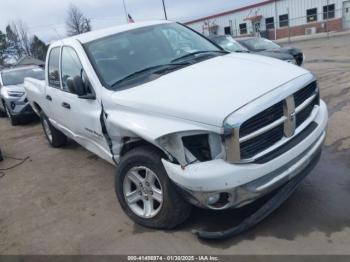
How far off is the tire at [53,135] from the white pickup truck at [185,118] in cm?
219

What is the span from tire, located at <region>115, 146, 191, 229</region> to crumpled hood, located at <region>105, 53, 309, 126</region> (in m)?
0.44

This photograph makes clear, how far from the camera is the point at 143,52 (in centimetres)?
432

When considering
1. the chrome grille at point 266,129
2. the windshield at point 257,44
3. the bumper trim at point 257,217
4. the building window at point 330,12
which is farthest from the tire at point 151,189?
the building window at point 330,12

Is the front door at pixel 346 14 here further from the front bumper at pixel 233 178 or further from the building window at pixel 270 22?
the front bumper at pixel 233 178

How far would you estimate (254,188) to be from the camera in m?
3.02

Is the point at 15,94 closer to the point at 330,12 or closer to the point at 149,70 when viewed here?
the point at 149,70

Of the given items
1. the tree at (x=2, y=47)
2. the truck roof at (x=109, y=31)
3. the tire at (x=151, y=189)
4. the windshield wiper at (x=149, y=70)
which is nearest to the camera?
the tire at (x=151, y=189)

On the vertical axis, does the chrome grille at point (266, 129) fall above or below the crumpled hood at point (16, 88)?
above

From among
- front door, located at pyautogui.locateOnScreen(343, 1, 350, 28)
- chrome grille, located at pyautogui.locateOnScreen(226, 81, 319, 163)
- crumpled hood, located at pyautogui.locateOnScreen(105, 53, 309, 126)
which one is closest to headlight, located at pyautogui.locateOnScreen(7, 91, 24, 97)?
crumpled hood, located at pyautogui.locateOnScreen(105, 53, 309, 126)

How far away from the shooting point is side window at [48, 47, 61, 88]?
5316 millimetres

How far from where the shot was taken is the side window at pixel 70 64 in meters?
4.48

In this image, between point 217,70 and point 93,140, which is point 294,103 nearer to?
point 217,70

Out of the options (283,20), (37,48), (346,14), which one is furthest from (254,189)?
(37,48)

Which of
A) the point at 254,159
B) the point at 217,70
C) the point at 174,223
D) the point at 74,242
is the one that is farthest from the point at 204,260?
the point at 217,70
